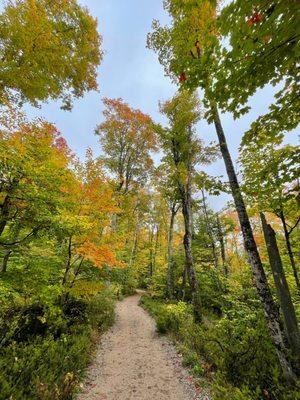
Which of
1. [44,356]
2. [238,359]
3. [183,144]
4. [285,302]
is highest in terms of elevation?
[183,144]

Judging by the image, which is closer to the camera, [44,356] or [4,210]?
[4,210]

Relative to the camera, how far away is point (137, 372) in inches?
275

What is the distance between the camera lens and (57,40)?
635cm

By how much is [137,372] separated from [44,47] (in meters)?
9.81

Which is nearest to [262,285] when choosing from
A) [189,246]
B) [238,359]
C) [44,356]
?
[238,359]

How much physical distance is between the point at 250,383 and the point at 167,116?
1198 cm

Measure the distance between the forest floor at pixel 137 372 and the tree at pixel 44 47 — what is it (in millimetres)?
8119

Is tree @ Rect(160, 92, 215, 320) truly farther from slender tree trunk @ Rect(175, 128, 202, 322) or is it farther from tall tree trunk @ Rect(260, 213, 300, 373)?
tall tree trunk @ Rect(260, 213, 300, 373)

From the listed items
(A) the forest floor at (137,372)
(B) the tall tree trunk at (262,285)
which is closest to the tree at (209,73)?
(B) the tall tree trunk at (262,285)

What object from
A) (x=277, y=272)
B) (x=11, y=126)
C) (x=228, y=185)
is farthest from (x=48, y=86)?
(x=277, y=272)

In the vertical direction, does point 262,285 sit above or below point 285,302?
above

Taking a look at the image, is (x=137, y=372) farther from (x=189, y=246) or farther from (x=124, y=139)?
(x=124, y=139)

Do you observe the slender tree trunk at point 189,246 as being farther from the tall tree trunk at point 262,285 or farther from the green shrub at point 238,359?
the tall tree trunk at point 262,285

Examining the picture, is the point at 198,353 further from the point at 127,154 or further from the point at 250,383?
the point at 127,154
